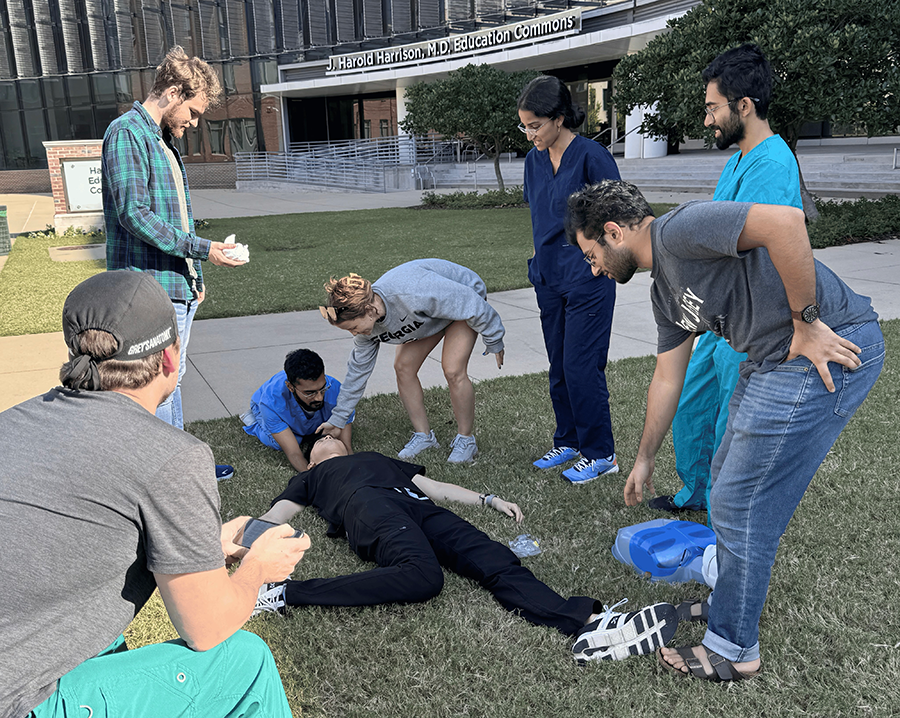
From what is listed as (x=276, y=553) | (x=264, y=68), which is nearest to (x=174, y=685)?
(x=276, y=553)

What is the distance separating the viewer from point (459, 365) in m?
4.72

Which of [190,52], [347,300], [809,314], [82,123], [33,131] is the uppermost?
[190,52]

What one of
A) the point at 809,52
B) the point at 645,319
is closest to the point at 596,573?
the point at 645,319

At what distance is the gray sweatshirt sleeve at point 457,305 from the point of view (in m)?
4.52

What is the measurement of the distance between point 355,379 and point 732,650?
2.64 metres

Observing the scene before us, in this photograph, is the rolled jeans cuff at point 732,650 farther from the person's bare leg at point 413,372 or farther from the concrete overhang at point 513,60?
the concrete overhang at point 513,60

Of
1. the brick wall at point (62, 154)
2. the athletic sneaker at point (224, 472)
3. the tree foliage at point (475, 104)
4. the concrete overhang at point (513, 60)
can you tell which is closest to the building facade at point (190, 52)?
the concrete overhang at point (513, 60)

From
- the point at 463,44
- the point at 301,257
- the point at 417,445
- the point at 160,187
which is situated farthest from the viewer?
the point at 463,44

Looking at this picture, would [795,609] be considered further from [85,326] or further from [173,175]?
[173,175]

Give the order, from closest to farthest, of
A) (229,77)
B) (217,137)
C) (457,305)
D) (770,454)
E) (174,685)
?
1. (174,685)
2. (770,454)
3. (457,305)
4. (217,137)
5. (229,77)

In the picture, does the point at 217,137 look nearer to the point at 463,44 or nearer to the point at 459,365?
the point at 463,44

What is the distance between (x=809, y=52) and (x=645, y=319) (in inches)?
260

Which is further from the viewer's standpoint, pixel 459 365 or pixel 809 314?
pixel 459 365

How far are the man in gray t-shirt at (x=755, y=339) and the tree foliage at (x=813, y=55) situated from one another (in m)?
11.3
